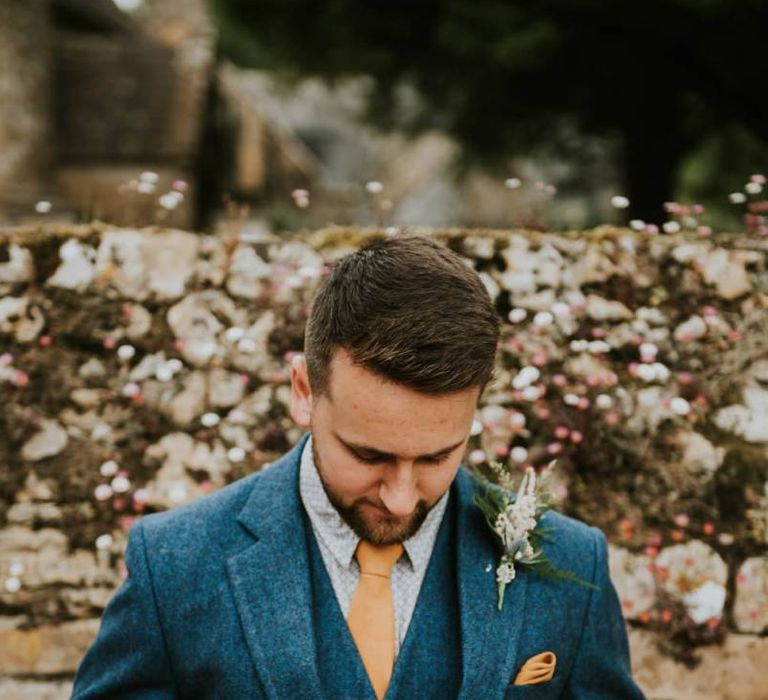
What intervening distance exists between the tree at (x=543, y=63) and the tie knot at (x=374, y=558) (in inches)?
267

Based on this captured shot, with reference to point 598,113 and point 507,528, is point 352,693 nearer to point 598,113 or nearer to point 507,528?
point 507,528

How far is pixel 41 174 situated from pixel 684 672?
8.80m

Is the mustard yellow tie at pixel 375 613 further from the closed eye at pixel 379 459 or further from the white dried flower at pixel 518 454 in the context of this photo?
the white dried flower at pixel 518 454

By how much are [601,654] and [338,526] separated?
2.25 feet

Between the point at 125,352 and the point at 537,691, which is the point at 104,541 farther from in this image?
the point at 537,691

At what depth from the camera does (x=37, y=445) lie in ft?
10.3

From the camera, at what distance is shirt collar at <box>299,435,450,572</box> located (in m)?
1.92

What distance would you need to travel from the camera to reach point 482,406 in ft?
10.7

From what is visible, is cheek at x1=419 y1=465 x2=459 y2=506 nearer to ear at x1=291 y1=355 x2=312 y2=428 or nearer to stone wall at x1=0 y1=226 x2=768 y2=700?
ear at x1=291 y1=355 x2=312 y2=428

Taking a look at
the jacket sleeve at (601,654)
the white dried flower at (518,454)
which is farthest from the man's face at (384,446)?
the white dried flower at (518,454)

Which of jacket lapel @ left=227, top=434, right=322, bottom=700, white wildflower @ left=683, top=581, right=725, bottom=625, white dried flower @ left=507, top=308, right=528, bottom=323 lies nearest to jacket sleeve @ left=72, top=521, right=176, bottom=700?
jacket lapel @ left=227, top=434, right=322, bottom=700

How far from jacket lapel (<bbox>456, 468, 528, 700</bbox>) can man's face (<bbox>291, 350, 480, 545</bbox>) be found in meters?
0.19

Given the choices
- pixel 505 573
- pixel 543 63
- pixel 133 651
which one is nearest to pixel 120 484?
pixel 133 651

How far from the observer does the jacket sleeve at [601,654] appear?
78.3 inches
